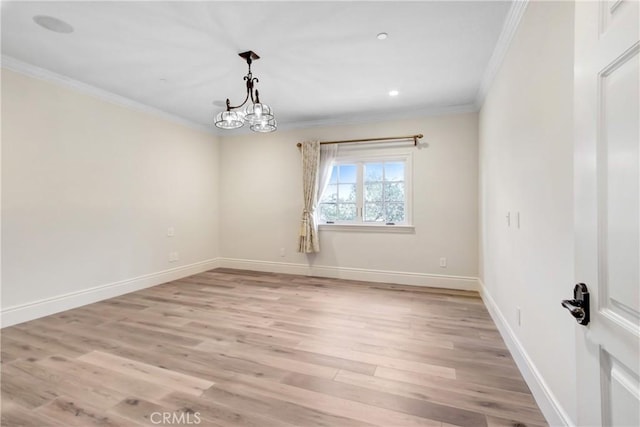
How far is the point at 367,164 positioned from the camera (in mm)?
4539

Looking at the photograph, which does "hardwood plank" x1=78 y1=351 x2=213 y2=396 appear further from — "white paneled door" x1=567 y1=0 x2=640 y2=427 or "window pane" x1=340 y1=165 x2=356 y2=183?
"window pane" x1=340 y1=165 x2=356 y2=183

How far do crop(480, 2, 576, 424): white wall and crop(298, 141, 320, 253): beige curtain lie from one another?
261 cm

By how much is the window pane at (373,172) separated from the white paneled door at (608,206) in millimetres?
3571

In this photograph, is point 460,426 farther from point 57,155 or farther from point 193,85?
Result: point 57,155

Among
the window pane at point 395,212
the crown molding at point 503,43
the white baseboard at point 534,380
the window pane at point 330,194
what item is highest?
the crown molding at point 503,43

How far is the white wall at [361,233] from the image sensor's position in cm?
405

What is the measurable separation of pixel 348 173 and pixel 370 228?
0.94 metres

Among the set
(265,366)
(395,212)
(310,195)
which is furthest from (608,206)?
(310,195)

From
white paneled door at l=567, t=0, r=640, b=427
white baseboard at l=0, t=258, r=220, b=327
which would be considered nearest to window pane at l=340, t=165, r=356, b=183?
white baseboard at l=0, t=258, r=220, b=327

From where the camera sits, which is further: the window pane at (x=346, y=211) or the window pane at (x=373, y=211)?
the window pane at (x=346, y=211)

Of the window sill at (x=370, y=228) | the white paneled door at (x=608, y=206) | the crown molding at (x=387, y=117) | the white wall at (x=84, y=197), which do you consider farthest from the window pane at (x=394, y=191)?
the white paneled door at (x=608, y=206)

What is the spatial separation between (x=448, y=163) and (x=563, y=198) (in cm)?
287

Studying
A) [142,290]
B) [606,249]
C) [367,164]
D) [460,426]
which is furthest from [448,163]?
[142,290]

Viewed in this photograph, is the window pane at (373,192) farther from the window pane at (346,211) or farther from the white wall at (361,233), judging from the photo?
the white wall at (361,233)
